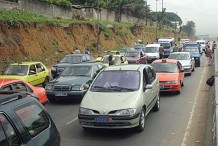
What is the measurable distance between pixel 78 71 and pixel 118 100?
6.00 metres

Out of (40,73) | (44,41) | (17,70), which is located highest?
(44,41)

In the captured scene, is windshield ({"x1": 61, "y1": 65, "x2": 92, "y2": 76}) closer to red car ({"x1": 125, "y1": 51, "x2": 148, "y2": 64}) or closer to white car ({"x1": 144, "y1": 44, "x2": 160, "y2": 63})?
red car ({"x1": 125, "y1": 51, "x2": 148, "y2": 64})

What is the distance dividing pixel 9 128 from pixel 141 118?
16.1ft

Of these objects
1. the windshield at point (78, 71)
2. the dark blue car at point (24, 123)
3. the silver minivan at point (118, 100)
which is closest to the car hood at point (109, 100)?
the silver minivan at point (118, 100)

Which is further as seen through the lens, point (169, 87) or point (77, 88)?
point (169, 87)

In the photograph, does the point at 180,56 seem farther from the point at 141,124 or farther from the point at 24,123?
the point at 24,123

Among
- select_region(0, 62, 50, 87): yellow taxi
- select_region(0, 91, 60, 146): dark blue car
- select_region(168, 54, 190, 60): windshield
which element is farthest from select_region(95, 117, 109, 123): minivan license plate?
select_region(168, 54, 190, 60): windshield

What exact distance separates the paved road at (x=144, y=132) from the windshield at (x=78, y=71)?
1651 millimetres

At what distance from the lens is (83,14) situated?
46.0 meters

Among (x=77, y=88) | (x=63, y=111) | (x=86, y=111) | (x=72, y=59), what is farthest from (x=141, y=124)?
(x=72, y=59)

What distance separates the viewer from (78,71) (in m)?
14.0

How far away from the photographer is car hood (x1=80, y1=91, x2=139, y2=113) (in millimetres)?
7988

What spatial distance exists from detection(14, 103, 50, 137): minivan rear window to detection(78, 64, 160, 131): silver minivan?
9.88ft

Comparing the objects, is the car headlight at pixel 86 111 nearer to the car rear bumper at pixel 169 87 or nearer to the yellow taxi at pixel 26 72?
the car rear bumper at pixel 169 87
